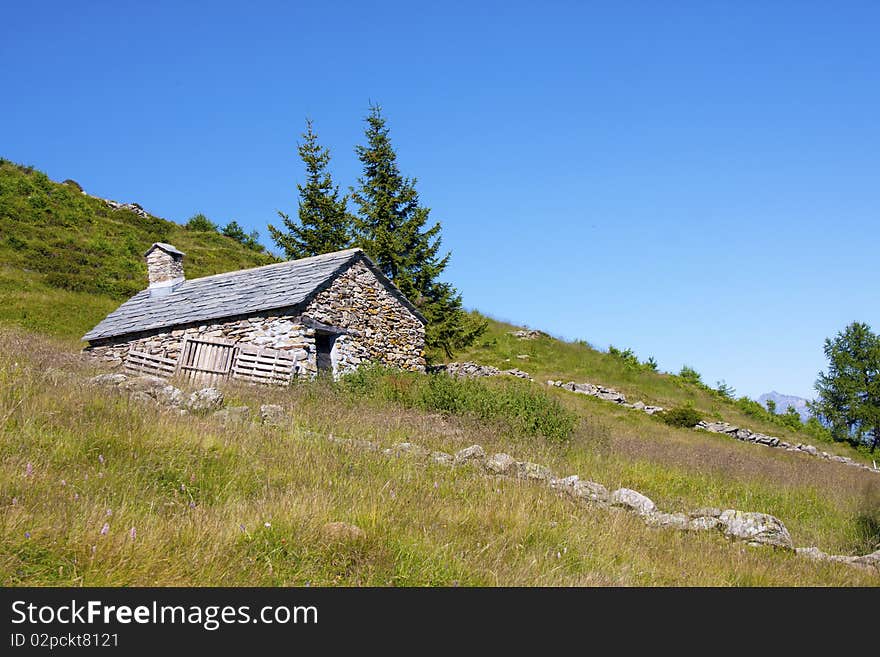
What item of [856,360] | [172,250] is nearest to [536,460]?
[172,250]

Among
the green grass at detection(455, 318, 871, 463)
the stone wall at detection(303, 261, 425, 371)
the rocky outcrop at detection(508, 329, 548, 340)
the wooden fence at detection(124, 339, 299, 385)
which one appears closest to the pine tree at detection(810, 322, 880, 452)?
the green grass at detection(455, 318, 871, 463)

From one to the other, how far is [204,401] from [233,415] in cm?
102

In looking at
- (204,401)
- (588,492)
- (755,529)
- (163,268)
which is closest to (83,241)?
(163,268)

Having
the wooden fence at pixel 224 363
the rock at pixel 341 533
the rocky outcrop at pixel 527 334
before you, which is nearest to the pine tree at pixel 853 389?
the rocky outcrop at pixel 527 334

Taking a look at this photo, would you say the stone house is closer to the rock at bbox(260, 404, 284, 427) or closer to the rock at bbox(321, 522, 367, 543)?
the rock at bbox(260, 404, 284, 427)

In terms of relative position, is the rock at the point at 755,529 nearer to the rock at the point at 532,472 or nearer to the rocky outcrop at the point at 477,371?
the rock at the point at 532,472

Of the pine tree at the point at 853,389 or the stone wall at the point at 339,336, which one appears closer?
the stone wall at the point at 339,336

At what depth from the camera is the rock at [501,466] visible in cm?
719

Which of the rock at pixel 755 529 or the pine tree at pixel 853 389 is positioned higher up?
the pine tree at pixel 853 389

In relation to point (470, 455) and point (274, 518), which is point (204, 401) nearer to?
point (470, 455)

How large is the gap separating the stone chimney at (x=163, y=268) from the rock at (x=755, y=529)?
2152cm

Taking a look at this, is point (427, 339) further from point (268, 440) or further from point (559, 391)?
point (268, 440)

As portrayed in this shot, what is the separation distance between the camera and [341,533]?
4.02m
